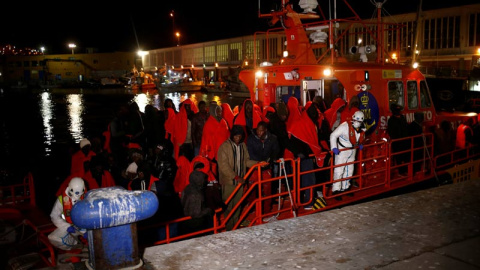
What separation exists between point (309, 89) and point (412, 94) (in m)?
2.26

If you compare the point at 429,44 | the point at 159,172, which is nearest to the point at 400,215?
the point at 159,172

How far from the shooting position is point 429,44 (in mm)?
40594

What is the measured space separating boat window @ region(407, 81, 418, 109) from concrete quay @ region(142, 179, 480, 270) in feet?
12.1

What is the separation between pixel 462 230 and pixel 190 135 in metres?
5.93

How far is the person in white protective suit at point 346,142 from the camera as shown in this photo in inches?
305

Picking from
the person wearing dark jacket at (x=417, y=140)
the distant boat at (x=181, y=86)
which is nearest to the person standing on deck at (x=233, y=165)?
the person wearing dark jacket at (x=417, y=140)

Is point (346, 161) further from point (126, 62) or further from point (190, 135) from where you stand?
point (126, 62)

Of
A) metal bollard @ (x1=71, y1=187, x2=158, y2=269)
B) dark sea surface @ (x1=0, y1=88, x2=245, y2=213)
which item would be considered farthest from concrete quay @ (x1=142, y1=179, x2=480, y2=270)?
dark sea surface @ (x1=0, y1=88, x2=245, y2=213)

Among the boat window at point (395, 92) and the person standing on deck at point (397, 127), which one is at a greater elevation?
the boat window at point (395, 92)

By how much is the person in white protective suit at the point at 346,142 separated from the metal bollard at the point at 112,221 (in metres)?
4.68

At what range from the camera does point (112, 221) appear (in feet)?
11.9

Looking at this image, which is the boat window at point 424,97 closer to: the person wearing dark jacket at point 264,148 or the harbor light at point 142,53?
the person wearing dark jacket at point 264,148

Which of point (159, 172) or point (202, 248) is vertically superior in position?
point (159, 172)

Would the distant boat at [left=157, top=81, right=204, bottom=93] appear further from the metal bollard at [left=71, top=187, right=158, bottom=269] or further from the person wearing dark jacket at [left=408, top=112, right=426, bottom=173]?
the metal bollard at [left=71, top=187, right=158, bottom=269]
